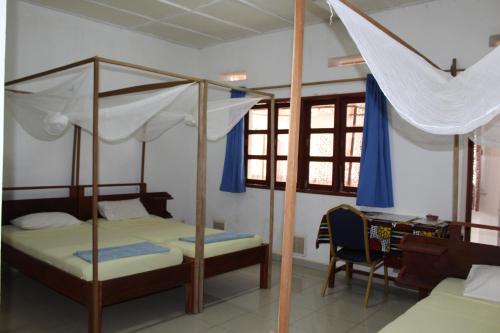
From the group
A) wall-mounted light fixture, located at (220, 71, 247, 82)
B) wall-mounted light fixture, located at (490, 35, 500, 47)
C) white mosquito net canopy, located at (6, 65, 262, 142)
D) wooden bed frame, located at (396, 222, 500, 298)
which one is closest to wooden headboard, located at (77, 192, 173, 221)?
white mosquito net canopy, located at (6, 65, 262, 142)

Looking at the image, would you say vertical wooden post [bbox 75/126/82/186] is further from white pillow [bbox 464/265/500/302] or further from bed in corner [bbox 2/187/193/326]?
white pillow [bbox 464/265/500/302]

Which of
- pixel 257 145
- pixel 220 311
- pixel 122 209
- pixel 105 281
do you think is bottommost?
pixel 220 311

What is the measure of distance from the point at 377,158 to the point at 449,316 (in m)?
2.17

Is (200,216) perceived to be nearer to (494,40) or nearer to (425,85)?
(425,85)

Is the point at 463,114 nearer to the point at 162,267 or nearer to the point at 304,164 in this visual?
the point at 162,267

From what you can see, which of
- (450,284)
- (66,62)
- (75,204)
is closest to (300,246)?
(450,284)

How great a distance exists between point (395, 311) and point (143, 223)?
2.77m

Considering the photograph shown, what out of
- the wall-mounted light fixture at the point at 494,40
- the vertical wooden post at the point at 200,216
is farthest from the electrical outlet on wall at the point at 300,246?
Result: the wall-mounted light fixture at the point at 494,40

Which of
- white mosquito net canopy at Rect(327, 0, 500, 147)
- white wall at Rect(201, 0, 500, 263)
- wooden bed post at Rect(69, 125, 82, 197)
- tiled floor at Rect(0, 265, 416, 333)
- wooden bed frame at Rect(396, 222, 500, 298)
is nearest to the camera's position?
white mosquito net canopy at Rect(327, 0, 500, 147)

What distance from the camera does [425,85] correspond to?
2.35 meters

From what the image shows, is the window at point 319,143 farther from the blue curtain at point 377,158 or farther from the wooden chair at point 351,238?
the wooden chair at point 351,238

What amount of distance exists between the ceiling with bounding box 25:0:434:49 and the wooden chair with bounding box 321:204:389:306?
Answer: 2.08 m

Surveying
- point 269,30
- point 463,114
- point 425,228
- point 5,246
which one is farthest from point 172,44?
point 463,114

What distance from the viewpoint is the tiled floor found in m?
3.18
